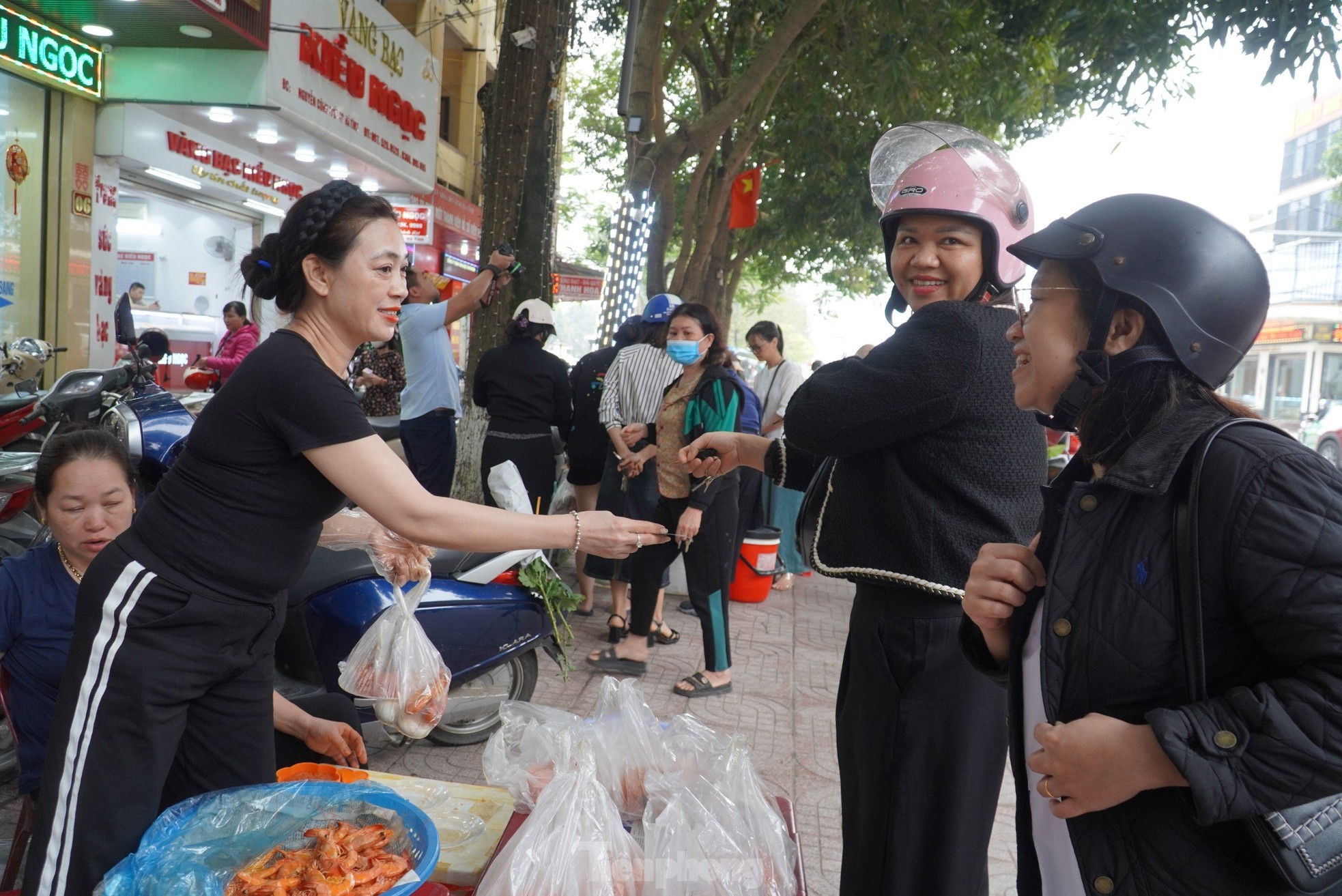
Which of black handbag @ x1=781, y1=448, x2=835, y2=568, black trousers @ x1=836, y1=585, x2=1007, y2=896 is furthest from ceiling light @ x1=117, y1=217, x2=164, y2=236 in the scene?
black trousers @ x1=836, y1=585, x2=1007, y2=896

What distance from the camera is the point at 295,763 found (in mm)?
2434

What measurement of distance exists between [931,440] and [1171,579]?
2.53 feet

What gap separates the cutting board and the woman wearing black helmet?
3.97ft

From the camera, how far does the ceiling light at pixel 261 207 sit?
39.6 ft

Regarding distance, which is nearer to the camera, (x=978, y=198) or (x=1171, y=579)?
(x=1171, y=579)

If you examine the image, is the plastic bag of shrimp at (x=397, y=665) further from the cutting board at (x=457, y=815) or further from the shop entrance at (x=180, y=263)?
the shop entrance at (x=180, y=263)

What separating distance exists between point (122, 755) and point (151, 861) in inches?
7.9

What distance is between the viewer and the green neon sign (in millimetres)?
7738

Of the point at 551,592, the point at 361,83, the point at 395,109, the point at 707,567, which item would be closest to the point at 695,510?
the point at 707,567

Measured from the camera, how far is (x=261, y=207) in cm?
1241

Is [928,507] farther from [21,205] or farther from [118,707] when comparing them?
[21,205]

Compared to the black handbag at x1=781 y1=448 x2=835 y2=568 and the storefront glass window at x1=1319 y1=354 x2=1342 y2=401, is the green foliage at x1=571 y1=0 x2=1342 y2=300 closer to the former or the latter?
the black handbag at x1=781 y1=448 x2=835 y2=568

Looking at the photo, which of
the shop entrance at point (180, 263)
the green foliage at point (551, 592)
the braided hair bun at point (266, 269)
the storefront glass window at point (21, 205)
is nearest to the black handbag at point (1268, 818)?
the braided hair bun at point (266, 269)

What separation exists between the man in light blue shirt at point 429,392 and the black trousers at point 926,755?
13.5 feet
